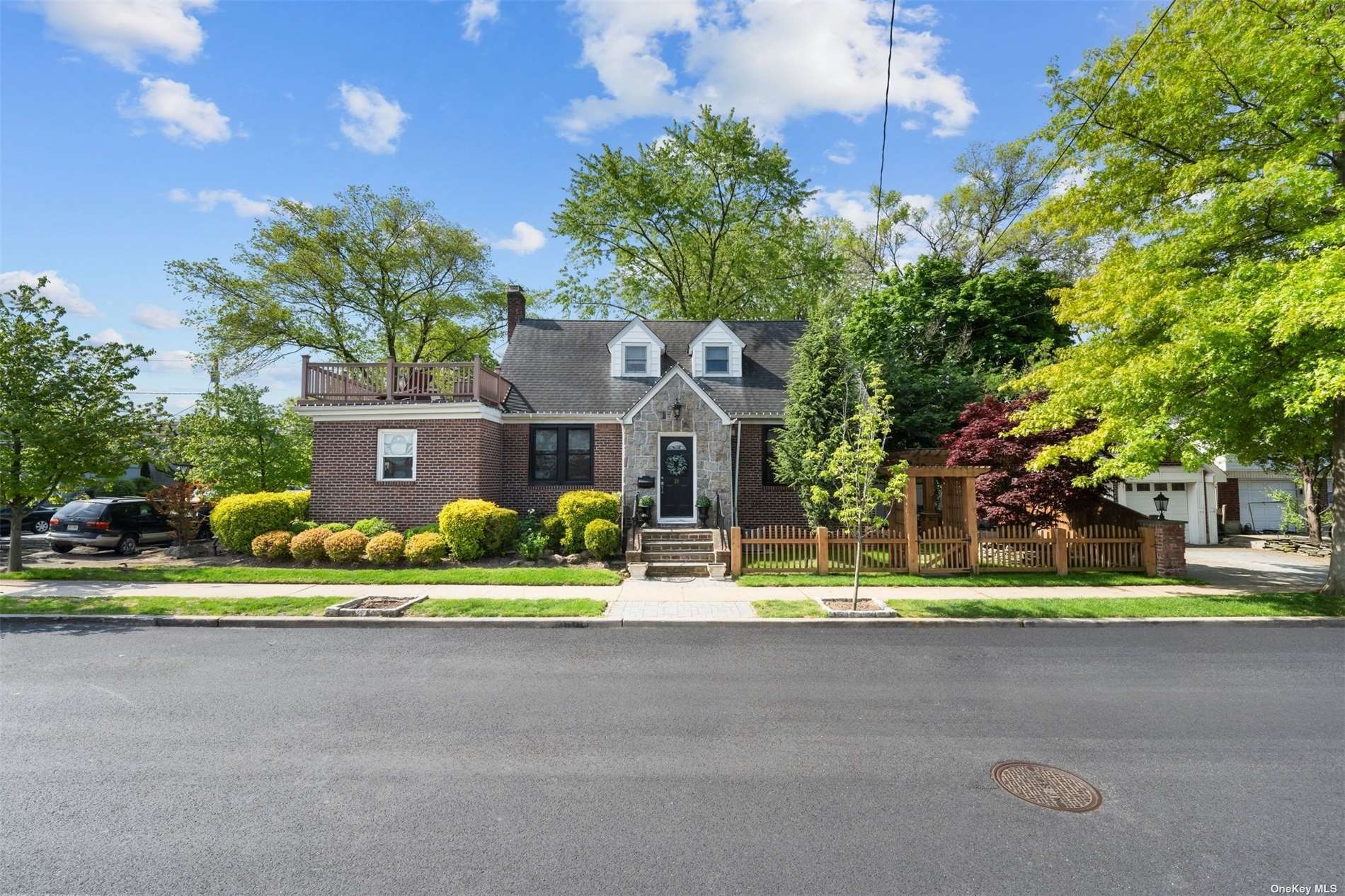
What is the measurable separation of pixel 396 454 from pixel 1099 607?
641 inches

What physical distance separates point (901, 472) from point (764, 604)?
10.7 ft

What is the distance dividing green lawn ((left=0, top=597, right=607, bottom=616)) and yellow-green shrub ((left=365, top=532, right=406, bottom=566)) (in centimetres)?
341

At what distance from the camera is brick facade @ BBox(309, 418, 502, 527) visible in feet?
54.3

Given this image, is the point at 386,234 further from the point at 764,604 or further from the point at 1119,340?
the point at 1119,340

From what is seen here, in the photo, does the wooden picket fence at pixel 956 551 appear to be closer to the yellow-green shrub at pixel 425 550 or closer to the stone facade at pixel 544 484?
the stone facade at pixel 544 484

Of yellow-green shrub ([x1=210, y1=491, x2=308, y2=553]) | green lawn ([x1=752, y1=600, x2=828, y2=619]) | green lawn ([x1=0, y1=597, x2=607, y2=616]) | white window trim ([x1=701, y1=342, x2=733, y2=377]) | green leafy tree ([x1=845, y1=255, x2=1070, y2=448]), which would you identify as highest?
green leafy tree ([x1=845, y1=255, x2=1070, y2=448])

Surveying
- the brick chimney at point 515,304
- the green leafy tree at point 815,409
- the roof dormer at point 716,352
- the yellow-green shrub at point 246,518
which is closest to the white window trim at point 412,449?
the yellow-green shrub at point 246,518

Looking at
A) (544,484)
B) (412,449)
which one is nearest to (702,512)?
(544,484)

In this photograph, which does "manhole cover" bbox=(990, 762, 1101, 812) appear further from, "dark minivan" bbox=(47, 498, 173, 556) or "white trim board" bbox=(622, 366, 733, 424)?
"dark minivan" bbox=(47, 498, 173, 556)

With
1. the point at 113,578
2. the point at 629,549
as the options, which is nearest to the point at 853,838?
the point at 629,549

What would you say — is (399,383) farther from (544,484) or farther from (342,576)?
(342,576)

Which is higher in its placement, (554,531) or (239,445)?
(239,445)

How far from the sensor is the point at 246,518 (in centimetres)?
1527

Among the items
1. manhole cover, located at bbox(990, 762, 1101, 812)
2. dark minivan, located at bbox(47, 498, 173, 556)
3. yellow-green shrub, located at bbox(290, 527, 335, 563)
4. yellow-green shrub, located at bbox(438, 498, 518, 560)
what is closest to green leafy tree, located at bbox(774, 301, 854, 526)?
yellow-green shrub, located at bbox(438, 498, 518, 560)
